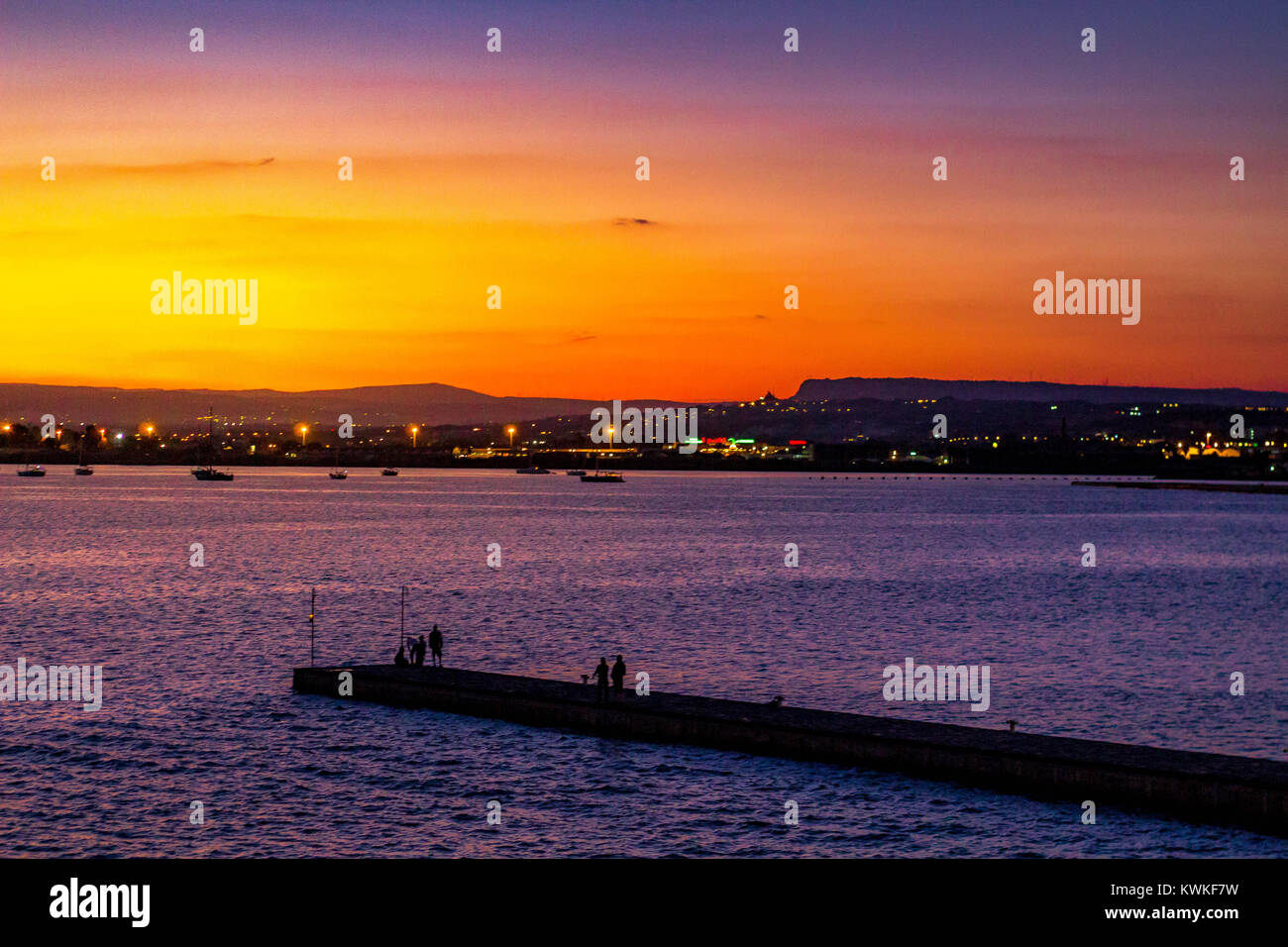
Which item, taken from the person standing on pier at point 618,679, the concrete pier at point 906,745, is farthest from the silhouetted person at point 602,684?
the person standing on pier at point 618,679

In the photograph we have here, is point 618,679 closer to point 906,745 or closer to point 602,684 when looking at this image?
point 602,684

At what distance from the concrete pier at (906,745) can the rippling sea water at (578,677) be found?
18.8 inches

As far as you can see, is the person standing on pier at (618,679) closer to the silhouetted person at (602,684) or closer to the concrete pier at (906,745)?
the concrete pier at (906,745)

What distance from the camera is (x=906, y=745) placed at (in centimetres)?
3406

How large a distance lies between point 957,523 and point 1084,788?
165465 mm

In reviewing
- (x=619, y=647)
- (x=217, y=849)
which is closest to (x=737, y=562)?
(x=619, y=647)

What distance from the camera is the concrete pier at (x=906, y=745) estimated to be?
2950 cm

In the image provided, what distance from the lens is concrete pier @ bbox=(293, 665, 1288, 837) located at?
2950 centimetres

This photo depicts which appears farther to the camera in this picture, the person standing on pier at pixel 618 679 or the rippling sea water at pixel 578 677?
the person standing on pier at pixel 618 679

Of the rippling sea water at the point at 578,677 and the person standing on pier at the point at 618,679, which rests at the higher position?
the person standing on pier at the point at 618,679

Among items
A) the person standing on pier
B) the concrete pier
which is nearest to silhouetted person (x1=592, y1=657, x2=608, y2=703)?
the concrete pier
